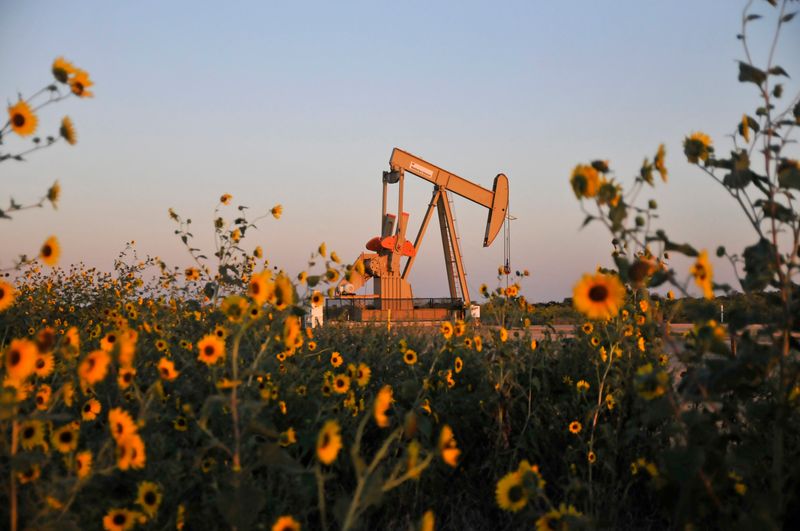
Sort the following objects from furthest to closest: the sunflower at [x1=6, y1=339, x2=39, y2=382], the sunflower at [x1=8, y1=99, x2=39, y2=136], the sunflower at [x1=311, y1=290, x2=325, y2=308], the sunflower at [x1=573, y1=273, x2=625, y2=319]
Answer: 1. the sunflower at [x1=311, y1=290, x2=325, y2=308]
2. the sunflower at [x1=8, y1=99, x2=39, y2=136]
3. the sunflower at [x1=573, y1=273, x2=625, y2=319]
4. the sunflower at [x1=6, y1=339, x2=39, y2=382]

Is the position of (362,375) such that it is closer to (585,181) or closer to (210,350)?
(210,350)

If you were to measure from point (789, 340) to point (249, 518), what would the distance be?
1.53 meters

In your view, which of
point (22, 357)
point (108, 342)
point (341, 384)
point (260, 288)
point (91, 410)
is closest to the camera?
point (22, 357)

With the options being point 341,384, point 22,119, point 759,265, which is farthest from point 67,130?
point 759,265

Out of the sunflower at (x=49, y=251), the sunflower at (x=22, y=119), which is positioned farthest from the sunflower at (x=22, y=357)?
the sunflower at (x=22, y=119)

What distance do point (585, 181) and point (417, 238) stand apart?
77.5 ft

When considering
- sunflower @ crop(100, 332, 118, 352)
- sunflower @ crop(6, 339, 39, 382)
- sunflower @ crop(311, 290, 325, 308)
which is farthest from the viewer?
sunflower @ crop(311, 290, 325, 308)

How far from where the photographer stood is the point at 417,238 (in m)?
25.2

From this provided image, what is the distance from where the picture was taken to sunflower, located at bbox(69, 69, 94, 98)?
213cm

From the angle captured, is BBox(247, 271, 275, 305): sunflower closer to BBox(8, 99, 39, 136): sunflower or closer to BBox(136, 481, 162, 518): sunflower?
BBox(136, 481, 162, 518): sunflower

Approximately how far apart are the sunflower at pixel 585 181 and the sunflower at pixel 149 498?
1.29 meters

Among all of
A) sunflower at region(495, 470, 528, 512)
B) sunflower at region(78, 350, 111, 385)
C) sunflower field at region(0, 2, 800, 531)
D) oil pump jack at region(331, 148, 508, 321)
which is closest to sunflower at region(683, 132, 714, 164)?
sunflower field at region(0, 2, 800, 531)

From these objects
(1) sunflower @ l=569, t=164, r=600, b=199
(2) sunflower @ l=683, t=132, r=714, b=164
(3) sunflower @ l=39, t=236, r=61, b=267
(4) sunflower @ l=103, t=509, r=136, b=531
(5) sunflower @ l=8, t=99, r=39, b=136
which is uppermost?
(5) sunflower @ l=8, t=99, r=39, b=136

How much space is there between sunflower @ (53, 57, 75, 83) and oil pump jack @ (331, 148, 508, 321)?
19034mm
